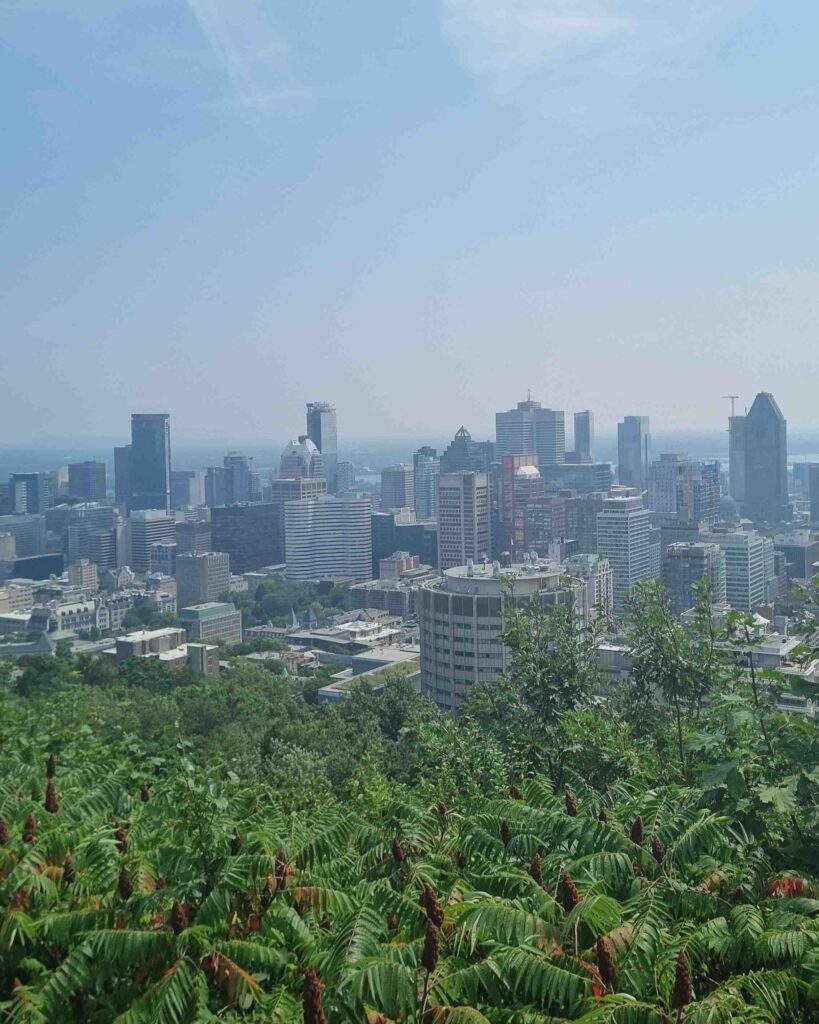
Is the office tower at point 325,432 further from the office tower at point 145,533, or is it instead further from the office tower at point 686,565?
the office tower at point 686,565

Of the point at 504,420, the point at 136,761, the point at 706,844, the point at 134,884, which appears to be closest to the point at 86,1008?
the point at 134,884

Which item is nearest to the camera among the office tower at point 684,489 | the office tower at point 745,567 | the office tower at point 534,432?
the office tower at point 745,567

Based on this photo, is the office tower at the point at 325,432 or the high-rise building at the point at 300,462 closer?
the high-rise building at the point at 300,462

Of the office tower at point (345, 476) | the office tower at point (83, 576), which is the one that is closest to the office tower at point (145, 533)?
the office tower at point (83, 576)

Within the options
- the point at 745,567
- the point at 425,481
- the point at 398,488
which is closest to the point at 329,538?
the point at 425,481

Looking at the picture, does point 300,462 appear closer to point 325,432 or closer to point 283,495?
point 283,495

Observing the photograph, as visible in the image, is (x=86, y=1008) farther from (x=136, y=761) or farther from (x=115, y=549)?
(x=115, y=549)

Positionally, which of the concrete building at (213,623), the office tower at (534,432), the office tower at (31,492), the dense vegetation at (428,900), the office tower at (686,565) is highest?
the office tower at (534,432)

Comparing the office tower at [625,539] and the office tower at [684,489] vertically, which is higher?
the office tower at [684,489]
